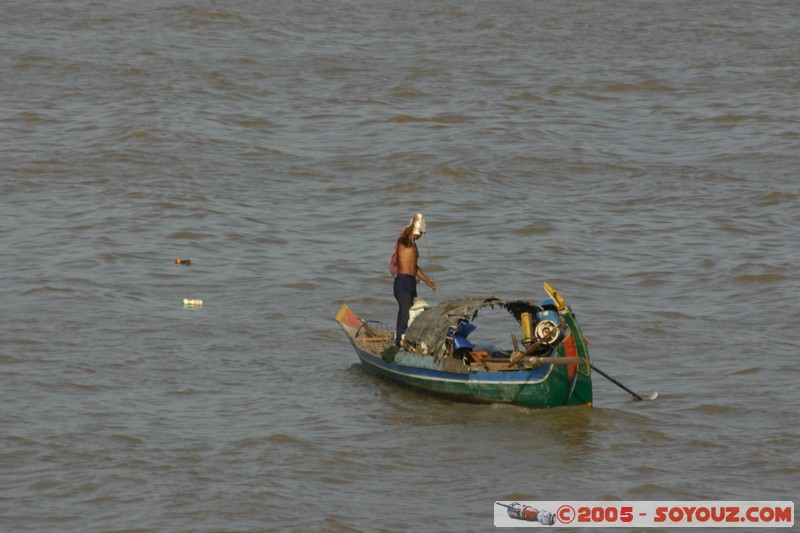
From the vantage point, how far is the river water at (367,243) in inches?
515

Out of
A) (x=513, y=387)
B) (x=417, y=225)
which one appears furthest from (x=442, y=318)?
(x=513, y=387)

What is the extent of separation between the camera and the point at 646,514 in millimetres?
11992

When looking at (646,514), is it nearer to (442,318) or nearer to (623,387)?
(623,387)

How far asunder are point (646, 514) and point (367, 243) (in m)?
11.7

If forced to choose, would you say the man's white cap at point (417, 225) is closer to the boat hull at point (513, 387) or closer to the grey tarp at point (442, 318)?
the grey tarp at point (442, 318)

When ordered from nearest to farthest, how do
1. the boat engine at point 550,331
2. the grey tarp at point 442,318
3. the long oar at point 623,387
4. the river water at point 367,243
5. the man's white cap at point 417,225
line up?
1. the river water at point 367,243
2. the boat engine at point 550,331
3. the long oar at point 623,387
4. the grey tarp at point 442,318
5. the man's white cap at point 417,225

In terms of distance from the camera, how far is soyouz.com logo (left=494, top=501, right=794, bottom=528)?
11883 mm

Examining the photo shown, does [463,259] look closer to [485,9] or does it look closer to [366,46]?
[366,46]

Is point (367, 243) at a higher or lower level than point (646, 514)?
higher

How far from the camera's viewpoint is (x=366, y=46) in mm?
35719

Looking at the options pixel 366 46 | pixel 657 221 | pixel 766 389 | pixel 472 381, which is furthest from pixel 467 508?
pixel 366 46

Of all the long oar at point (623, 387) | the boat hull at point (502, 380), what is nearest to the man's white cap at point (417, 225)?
the boat hull at point (502, 380)

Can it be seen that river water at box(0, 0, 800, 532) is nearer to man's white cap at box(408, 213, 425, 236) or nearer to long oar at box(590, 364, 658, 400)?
long oar at box(590, 364, 658, 400)

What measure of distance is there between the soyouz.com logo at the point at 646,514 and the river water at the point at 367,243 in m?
0.29
